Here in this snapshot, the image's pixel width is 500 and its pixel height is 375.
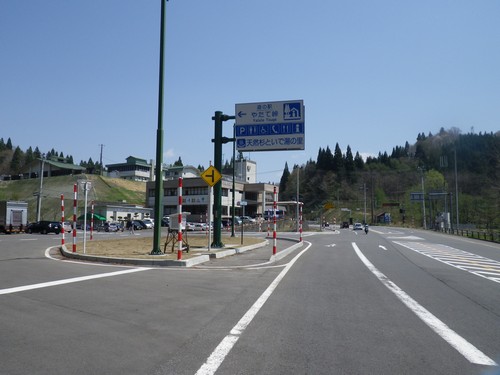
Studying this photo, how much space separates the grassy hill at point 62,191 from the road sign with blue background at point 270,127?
255 ft

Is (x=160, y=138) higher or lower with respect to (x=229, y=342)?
higher

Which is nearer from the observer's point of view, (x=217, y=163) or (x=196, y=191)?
(x=217, y=163)

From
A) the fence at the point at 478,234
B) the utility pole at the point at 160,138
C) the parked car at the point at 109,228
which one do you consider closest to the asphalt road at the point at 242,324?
the utility pole at the point at 160,138

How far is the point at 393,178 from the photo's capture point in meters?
140

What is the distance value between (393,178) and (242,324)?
14194 centimetres

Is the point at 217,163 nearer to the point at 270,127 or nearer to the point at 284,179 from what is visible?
the point at 270,127

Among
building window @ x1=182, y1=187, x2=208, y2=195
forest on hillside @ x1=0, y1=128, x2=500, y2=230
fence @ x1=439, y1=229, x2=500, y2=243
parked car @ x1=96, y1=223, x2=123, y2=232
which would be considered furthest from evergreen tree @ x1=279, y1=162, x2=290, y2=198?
parked car @ x1=96, y1=223, x2=123, y2=232

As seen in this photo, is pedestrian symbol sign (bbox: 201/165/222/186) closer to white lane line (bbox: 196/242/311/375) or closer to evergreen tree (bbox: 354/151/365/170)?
white lane line (bbox: 196/242/311/375)

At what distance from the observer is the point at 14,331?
5457 mm

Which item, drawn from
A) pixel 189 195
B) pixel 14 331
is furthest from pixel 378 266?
pixel 189 195

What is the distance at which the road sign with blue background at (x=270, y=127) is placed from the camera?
835 inches

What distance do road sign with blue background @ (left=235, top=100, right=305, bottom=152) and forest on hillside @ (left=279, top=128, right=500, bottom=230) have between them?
265 ft

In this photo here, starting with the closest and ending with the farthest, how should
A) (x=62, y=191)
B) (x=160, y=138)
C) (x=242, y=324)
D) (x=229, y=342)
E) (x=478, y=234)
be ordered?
(x=229, y=342)
(x=242, y=324)
(x=160, y=138)
(x=478, y=234)
(x=62, y=191)

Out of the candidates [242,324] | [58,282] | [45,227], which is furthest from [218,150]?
[45,227]
